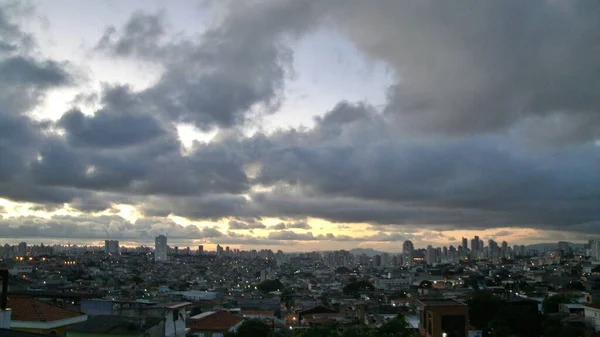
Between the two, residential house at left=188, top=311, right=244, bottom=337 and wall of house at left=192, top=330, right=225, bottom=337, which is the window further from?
wall of house at left=192, top=330, right=225, bottom=337

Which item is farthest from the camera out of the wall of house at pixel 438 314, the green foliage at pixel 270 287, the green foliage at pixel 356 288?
the green foliage at pixel 270 287

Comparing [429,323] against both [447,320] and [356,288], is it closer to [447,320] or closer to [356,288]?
[447,320]

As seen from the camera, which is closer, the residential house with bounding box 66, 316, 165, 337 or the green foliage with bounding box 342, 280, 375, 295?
the residential house with bounding box 66, 316, 165, 337

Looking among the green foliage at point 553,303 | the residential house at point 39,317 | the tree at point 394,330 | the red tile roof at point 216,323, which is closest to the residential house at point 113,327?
the residential house at point 39,317

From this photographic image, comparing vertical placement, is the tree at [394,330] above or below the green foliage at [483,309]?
above

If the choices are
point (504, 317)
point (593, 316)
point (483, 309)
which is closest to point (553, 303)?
point (483, 309)

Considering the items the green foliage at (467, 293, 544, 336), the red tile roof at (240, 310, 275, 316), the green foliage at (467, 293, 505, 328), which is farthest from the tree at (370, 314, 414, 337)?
the red tile roof at (240, 310, 275, 316)

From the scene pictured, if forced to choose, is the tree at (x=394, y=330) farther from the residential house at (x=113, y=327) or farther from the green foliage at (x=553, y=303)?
the green foliage at (x=553, y=303)
